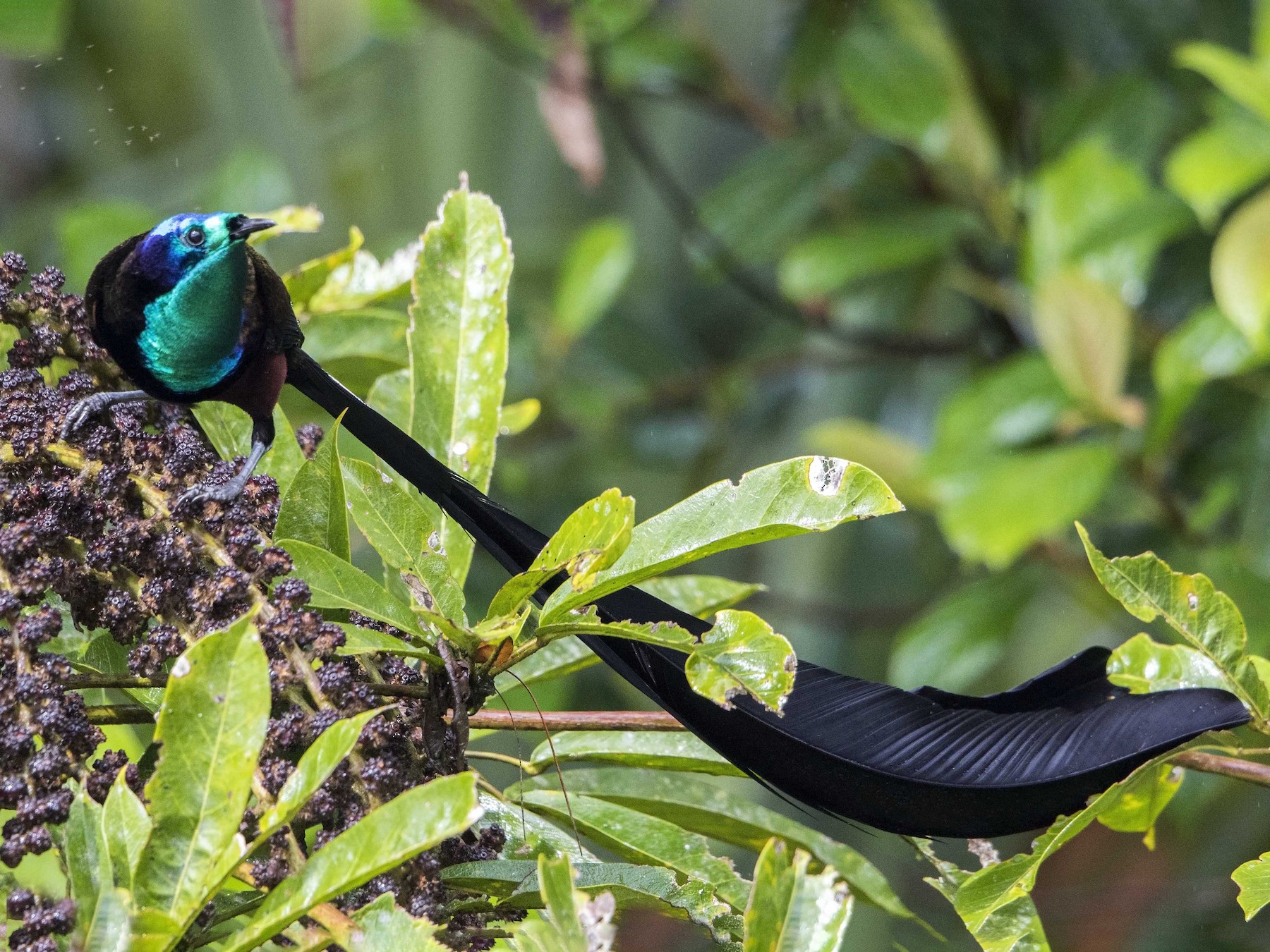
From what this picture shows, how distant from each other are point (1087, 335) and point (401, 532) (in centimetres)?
73

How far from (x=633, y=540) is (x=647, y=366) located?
1.09 metres

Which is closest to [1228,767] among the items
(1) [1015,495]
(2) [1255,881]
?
(2) [1255,881]

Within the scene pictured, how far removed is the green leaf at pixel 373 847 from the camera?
227mm

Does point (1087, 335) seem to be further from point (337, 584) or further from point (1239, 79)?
point (337, 584)

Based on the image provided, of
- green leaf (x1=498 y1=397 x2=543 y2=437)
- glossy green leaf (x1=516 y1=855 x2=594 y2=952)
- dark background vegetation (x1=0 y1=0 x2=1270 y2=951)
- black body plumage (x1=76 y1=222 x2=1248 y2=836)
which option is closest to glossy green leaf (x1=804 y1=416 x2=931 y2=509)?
dark background vegetation (x1=0 y1=0 x2=1270 y2=951)

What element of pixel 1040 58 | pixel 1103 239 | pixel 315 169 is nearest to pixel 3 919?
pixel 1103 239

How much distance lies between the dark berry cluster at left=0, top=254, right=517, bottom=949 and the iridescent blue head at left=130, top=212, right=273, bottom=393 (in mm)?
19

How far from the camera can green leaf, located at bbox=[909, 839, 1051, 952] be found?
0.33 meters

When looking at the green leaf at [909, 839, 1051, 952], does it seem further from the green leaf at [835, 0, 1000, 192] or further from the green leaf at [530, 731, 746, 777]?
the green leaf at [835, 0, 1000, 192]

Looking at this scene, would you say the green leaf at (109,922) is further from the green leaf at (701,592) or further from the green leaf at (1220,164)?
the green leaf at (1220,164)

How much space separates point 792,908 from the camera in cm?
27

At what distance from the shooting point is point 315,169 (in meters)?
1.66

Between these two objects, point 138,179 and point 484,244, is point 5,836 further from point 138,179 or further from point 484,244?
point 138,179

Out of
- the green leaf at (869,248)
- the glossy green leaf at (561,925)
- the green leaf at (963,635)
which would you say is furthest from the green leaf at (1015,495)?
the glossy green leaf at (561,925)
